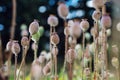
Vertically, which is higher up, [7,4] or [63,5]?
[7,4]

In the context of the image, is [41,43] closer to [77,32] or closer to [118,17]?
[118,17]

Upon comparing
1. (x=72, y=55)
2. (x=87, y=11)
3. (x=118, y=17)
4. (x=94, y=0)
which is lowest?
(x=72, y=55)

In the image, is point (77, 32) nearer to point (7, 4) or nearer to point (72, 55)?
point (72, 55)

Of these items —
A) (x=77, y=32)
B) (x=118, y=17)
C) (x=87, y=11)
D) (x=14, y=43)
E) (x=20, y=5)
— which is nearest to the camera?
(x=77, y=32)

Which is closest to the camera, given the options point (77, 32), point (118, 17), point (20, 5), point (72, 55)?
point (77, 32)

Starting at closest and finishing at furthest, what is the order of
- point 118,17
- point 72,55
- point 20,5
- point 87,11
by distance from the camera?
point 72,55 → point 118,17 → point 87,11 → point 20,5

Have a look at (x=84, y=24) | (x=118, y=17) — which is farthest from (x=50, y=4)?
(x=84, y=24)

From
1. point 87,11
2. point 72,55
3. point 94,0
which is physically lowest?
point 72,55

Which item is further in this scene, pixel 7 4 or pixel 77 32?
pixel 7 4

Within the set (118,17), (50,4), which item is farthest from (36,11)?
(118,17)
